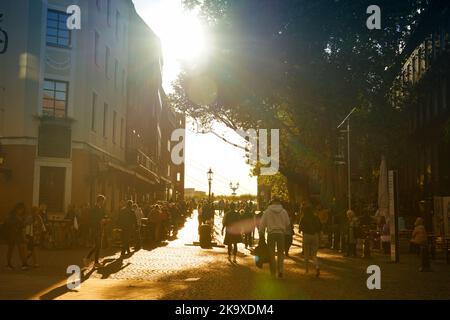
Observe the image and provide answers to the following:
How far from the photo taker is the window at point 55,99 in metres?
29.0

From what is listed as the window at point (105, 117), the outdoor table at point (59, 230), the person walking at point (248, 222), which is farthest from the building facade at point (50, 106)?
the person walking at point (248, 222)

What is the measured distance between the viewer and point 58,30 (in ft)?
96.3

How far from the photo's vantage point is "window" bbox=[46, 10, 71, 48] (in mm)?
29109

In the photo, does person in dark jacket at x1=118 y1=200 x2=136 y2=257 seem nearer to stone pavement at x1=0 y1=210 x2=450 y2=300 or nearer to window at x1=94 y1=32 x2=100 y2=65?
stone pavement at x1=0 y1=210 x2=450 y2=300

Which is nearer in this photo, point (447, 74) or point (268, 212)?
point (268, 212)

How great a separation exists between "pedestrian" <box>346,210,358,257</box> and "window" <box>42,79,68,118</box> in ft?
45.2

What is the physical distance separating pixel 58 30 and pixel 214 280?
1841 centimetres

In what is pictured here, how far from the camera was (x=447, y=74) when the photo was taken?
3259 centimetres

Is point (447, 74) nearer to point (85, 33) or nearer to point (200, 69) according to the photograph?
point (200, 69)

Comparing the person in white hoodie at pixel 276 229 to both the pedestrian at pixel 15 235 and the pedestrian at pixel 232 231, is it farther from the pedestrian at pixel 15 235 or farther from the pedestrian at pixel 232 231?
the pedestrian at pixel 15 235

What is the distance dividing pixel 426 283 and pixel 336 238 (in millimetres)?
10685

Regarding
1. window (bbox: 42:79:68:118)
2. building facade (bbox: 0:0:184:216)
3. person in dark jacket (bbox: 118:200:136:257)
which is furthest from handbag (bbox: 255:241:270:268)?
window (bbox: 42:79:68:118)

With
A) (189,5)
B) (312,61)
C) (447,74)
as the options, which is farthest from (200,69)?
(447,74)

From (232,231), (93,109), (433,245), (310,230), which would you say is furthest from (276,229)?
(93,109)
